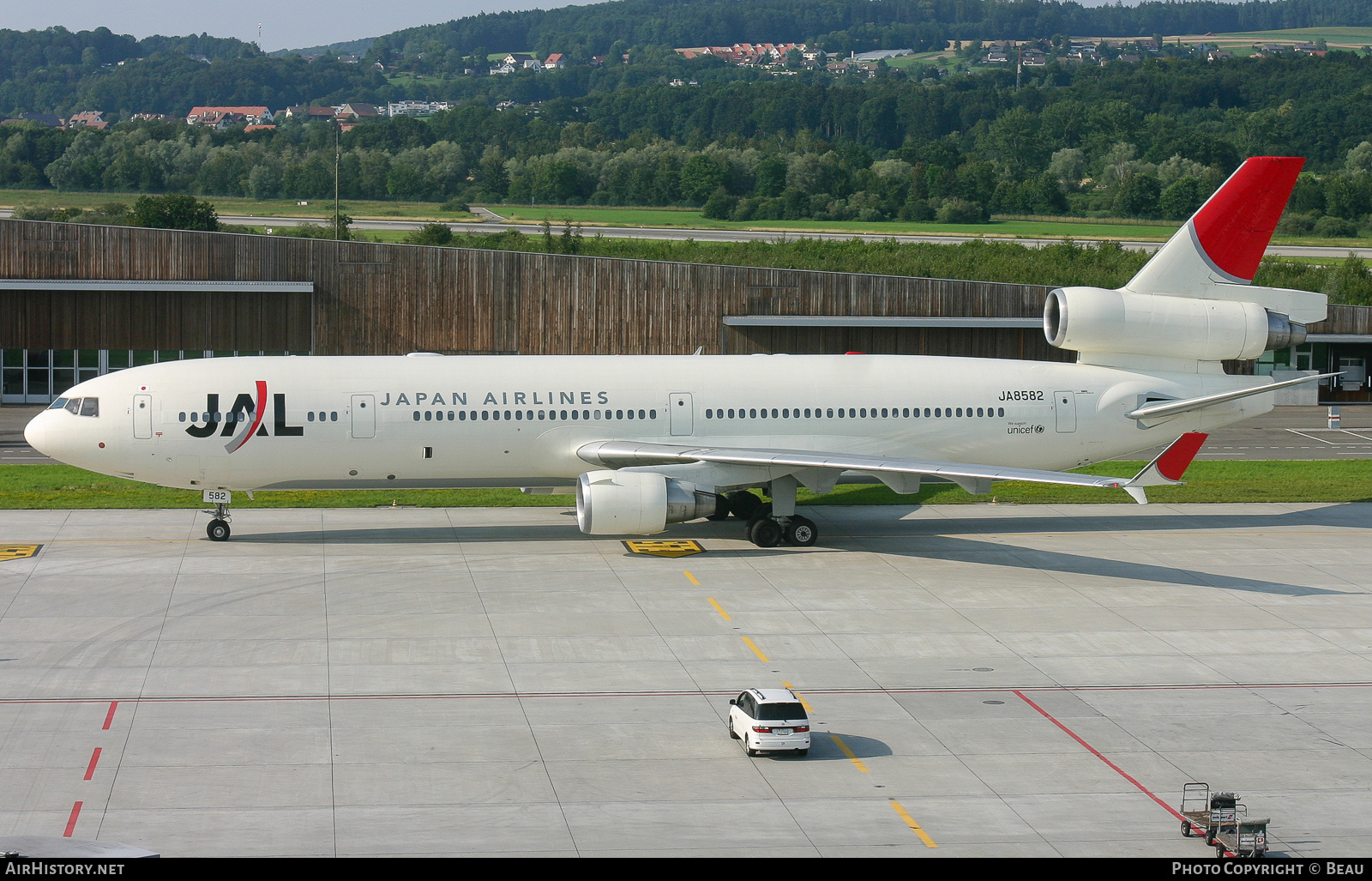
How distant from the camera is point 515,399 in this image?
1299 inches

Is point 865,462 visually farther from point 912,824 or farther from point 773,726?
point 912,824

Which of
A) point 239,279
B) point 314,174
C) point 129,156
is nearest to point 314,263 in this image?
point 239,279

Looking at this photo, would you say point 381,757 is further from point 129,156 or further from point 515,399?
point 129,156

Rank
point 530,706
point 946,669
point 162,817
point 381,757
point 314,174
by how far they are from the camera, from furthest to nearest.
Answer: point 314,174
point 946,669
point 530,706
point 381,757
point 162,817

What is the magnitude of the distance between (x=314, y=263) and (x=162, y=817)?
4478 centimetres

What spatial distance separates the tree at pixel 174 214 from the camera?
7525 cm

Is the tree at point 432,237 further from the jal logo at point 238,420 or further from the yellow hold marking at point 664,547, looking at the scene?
the yellow hold marking at point 664,547

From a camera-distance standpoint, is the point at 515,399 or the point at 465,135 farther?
the point at 465,135

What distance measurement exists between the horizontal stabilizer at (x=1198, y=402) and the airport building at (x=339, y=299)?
25.5 meters

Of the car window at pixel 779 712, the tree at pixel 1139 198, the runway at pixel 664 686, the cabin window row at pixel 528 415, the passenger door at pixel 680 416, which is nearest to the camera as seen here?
the runway at pixel 664 686

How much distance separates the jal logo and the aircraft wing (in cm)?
717

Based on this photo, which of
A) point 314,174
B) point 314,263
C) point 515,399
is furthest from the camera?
point 314,174

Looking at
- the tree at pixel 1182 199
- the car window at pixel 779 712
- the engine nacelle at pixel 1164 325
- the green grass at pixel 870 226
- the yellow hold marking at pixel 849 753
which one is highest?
the tree at pixel 1182 199

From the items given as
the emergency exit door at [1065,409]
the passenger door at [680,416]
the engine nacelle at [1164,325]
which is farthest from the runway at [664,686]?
the engine nacelle at [1164,325]
